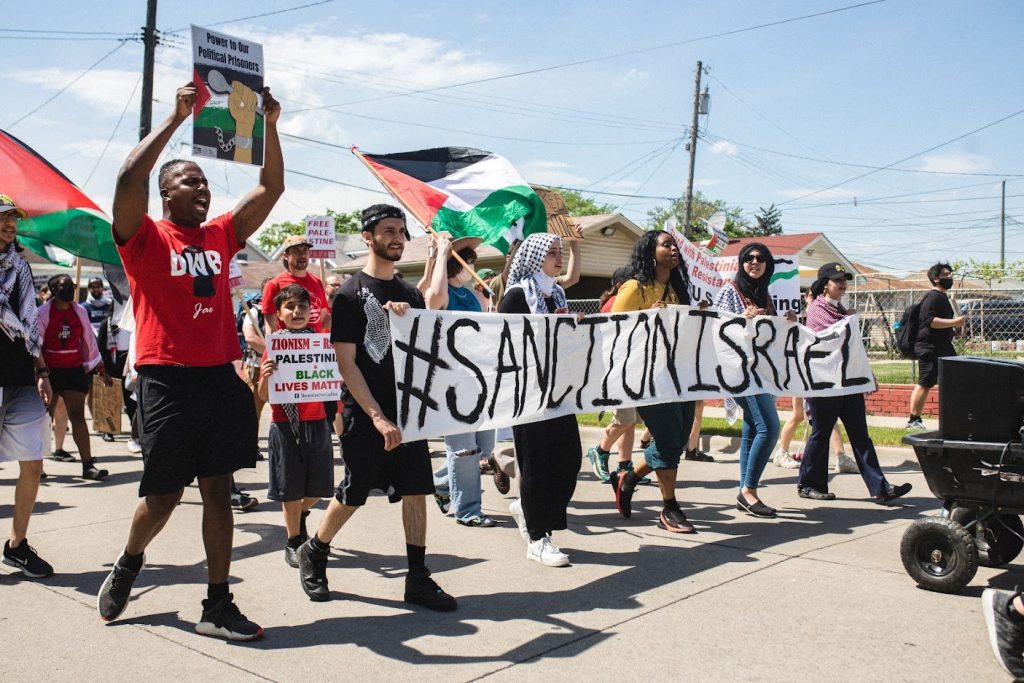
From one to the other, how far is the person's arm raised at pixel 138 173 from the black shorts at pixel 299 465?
6.04 feet

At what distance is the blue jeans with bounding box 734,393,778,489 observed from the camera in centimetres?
698

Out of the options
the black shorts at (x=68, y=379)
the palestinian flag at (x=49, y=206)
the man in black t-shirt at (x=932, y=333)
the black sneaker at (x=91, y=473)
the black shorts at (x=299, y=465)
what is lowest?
the black sneaker at (x=91, y=473)

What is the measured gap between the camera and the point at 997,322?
2012cm

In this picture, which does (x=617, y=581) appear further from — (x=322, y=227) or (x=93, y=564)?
(x=322, y=227)

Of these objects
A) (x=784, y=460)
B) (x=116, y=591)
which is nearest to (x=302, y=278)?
(x=116, y=591)

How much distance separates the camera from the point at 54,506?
7453mm

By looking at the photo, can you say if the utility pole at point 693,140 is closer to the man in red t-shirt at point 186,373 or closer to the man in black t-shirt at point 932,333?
the man in black t-shirt at point 932,333

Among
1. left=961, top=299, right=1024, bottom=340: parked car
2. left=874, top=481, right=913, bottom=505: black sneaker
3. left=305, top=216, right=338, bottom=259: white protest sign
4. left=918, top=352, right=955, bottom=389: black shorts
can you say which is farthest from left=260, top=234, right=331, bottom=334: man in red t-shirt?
left=961, top=299, right=1024, bottom=340: parked car

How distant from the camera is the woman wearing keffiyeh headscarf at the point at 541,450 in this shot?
5.61 metres

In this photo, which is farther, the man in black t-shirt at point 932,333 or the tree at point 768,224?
the tree at point 768,224

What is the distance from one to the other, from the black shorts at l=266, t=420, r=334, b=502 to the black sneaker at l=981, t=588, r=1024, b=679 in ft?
11.1

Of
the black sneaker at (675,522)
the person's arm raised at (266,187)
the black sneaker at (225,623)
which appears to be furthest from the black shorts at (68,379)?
the black sneaker at (675,522)

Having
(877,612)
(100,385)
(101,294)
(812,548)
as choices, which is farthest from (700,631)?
(101,294)

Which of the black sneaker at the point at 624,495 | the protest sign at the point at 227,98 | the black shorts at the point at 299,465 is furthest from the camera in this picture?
the black sneaker at the point at 624,495
